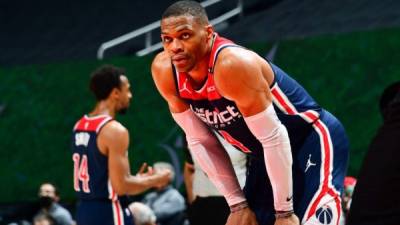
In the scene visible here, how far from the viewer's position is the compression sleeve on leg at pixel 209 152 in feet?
13.4

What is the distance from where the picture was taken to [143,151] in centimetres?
1012

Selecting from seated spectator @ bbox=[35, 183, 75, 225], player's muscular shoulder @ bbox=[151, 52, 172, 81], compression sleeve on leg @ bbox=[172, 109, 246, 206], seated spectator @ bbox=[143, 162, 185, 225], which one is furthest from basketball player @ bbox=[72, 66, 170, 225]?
seated spectator @ bbox=[35, 183, 75, 225]

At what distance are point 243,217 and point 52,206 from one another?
5.88m

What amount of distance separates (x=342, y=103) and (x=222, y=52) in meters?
5.44

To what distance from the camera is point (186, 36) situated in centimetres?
376

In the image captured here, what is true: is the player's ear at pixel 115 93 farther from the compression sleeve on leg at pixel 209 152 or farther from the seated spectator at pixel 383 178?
the seated spectator at pixel 383 178

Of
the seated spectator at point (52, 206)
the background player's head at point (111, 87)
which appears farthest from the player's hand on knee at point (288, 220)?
the seated spectator at point (52, 206)

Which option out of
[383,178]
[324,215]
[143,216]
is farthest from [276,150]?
[143,216]

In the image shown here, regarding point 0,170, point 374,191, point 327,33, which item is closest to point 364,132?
point 327,33

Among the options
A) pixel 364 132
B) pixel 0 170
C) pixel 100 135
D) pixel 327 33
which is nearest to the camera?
pixel 100 135

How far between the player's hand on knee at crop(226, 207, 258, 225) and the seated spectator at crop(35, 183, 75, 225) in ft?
18.0

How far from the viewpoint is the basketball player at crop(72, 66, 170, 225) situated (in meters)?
5.71

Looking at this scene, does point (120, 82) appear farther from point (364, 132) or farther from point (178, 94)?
point (364, 132)

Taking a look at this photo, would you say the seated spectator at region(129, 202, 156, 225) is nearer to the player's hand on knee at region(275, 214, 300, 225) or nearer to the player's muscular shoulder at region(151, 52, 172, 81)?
the player's muscular shoulder at region(151, 52, 172, 81)
